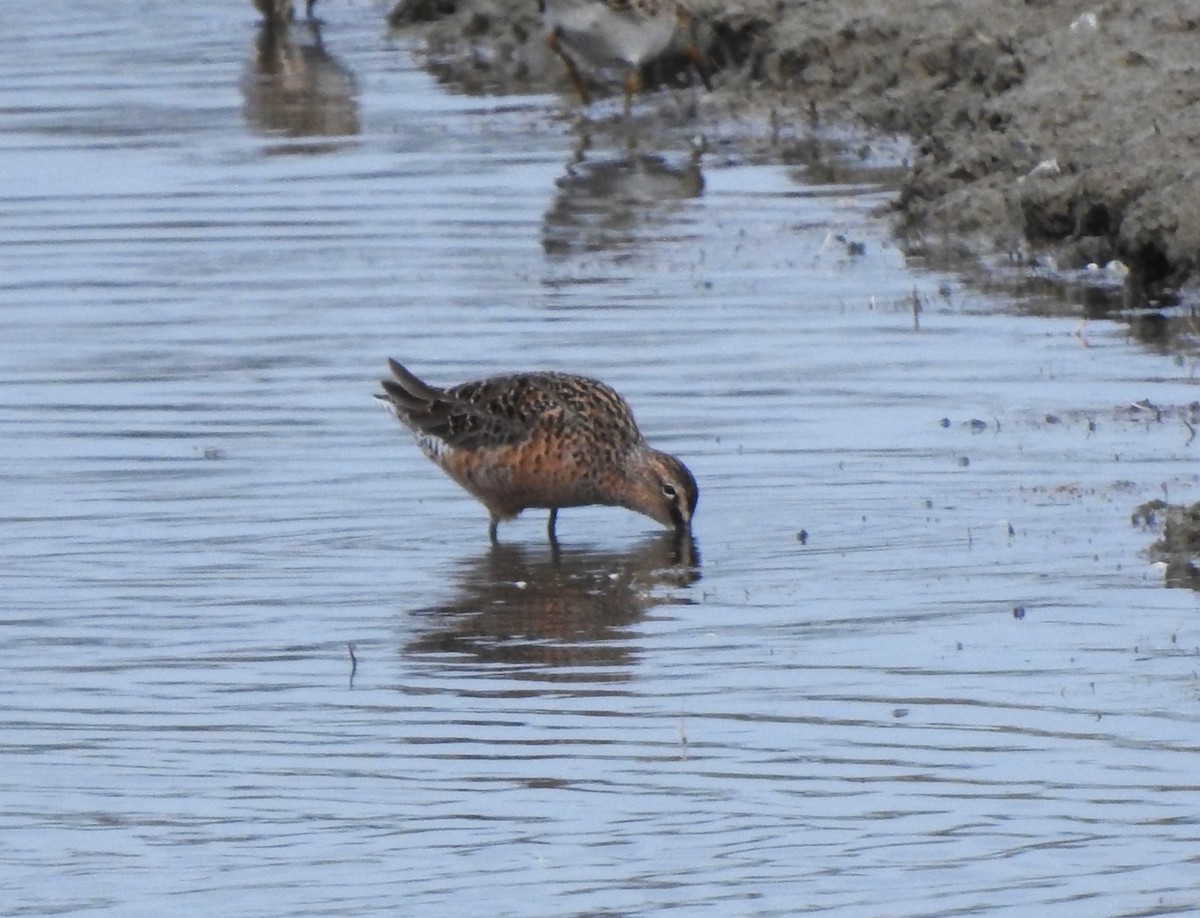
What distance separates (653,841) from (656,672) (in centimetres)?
139

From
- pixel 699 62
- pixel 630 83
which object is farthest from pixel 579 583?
pixel 699 62

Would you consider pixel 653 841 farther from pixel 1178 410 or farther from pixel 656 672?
pixel 1178 410

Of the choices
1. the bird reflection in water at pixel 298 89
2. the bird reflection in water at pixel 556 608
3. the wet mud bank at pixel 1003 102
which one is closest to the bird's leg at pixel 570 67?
the wet mud bank at pixel 1003 102

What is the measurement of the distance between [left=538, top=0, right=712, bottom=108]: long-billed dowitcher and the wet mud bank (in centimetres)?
52

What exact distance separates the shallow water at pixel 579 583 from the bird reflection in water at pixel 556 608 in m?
0.02

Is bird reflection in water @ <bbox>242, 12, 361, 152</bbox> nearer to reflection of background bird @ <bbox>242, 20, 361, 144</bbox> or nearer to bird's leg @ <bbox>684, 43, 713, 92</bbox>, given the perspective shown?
reflection of background bird @ <bbox>242, 20, 361, 144</bbox>

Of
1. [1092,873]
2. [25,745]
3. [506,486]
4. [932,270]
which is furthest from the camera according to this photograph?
[932,270]

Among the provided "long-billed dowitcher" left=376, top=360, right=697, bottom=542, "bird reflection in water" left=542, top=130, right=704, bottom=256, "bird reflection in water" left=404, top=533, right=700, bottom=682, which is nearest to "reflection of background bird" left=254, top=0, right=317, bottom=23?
"bird reflection in water" left=542, top=130, right=704, bottom=256

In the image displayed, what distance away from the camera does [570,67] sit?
18.3 m

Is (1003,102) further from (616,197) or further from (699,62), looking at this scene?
(699,62)

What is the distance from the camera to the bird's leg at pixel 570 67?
1817cm

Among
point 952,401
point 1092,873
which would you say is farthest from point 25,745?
point 952,401

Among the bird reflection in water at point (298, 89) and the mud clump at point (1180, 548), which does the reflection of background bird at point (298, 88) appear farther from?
the mud clump at point (1180, 548)

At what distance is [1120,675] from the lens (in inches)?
288
